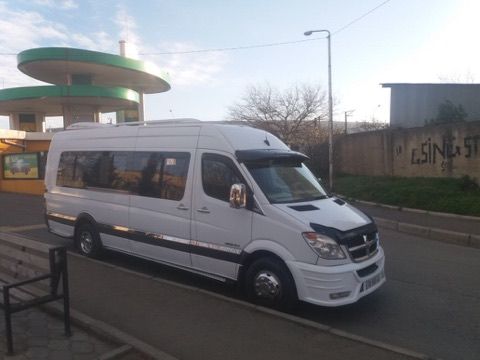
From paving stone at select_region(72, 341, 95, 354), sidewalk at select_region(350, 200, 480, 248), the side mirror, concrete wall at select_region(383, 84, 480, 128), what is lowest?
paving stone at select_region(72, 341, 95, 354)

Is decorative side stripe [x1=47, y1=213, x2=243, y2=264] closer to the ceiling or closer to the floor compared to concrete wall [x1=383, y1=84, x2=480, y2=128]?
closer to the floor

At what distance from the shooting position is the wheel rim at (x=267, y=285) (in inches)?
213

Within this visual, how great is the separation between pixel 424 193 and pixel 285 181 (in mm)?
9453

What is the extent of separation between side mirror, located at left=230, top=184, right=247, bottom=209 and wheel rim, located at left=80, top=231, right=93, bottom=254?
11.9 ft

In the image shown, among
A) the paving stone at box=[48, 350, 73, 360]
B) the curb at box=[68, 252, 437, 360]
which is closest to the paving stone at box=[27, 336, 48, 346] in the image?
the paving stone at box=[48, 350, 73, 360]

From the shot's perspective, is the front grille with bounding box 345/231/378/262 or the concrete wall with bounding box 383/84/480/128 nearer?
the front grille with bounding box 345/231/378/262

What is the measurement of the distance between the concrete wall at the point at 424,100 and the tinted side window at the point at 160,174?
19237mm

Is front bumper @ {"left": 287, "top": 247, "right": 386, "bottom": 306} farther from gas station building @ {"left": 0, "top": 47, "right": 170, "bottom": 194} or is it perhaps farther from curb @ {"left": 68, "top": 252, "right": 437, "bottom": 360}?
gas station building @ {"left": 0, "top": 47, "right": 170, "bottom": 194}

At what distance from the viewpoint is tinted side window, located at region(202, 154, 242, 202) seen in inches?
235

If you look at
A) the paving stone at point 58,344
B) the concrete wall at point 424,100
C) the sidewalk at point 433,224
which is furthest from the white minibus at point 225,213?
the concrete wall at point 424,100

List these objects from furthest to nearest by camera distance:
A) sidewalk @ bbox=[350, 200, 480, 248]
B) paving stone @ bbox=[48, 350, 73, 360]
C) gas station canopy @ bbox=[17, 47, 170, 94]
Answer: gas station canopy @ bbox=[17, 47, 170, 94] → sidewalk @ bbox=[350, 200, 480, 248] → paving stone @ bbox=[48, 350, 73, 360]

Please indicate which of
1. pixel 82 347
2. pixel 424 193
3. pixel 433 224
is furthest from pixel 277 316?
pixel 424 193

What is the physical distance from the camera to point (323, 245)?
201 inches

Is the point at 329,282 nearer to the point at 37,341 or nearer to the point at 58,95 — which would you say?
the point at 37,341
